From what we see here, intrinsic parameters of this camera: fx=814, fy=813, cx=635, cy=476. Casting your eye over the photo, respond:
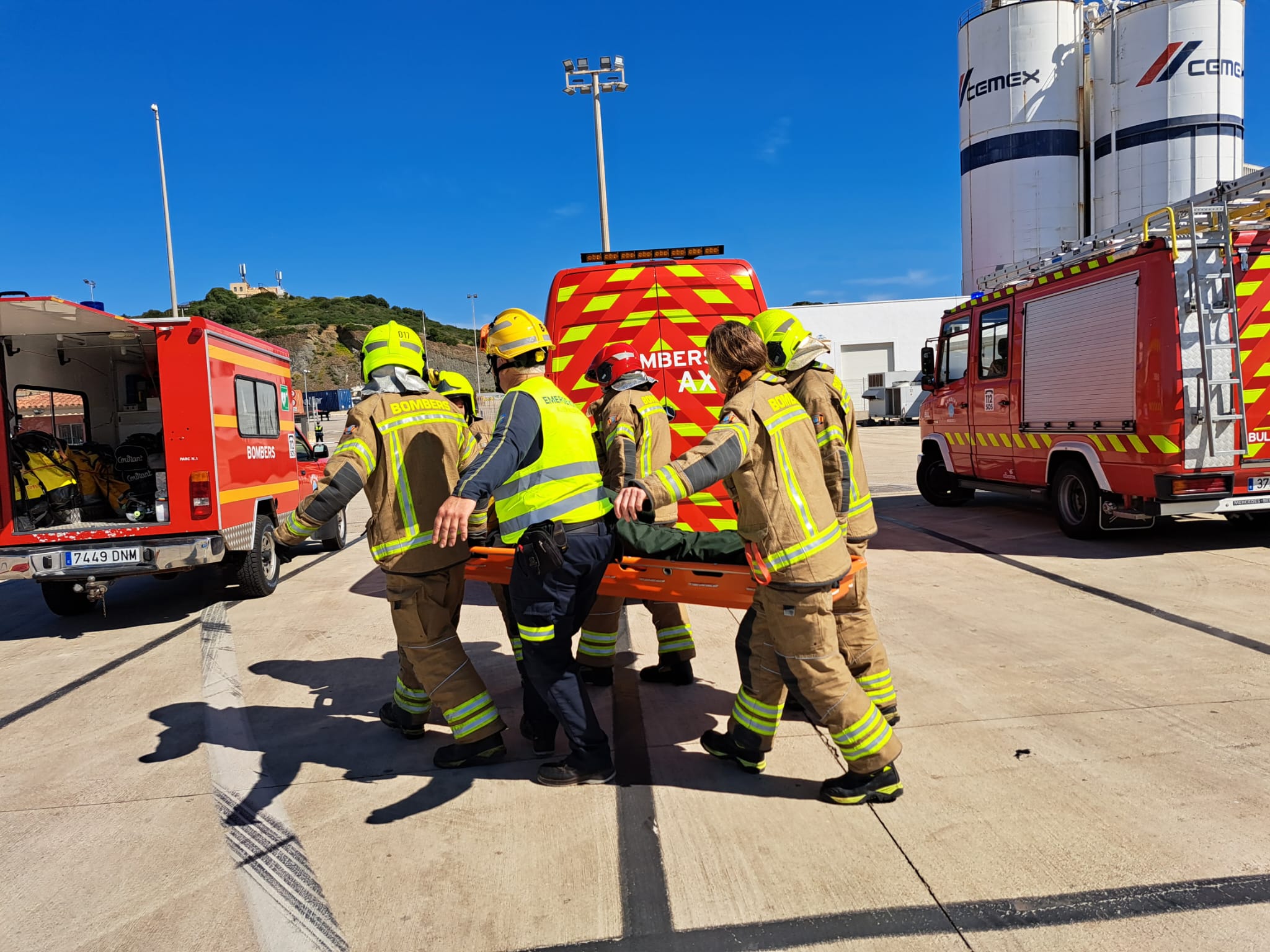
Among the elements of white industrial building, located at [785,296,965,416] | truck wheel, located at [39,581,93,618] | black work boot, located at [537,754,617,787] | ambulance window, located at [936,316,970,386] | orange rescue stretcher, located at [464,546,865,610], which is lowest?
black work boot, located at [537,754,617,787]

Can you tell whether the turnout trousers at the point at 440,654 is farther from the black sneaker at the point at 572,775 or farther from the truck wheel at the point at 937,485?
the truck wheel at the point at 937,485

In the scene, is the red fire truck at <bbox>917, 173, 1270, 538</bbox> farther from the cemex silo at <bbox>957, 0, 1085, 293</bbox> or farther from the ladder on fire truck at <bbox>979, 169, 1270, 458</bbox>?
the cemex silo at <bbox>957, 0, 1085, 293</bbox>

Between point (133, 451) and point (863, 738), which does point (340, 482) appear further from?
point (133, 451)

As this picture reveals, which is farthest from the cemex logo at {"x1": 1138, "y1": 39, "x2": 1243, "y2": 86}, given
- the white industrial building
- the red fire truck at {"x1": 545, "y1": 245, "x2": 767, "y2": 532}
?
the red fire truck at {"x1": 545, "y1": 245, "x2": 767, "y2": 532}

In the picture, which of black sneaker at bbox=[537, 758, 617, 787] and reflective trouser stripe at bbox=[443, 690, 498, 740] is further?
reflective trouser stripe at bbox=[443, 690, 498, 740]

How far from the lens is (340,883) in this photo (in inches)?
115

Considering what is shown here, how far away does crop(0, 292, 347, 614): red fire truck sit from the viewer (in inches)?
258

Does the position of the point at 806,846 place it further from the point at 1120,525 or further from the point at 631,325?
the point at 1120,525

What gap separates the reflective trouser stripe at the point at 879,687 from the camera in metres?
3.89

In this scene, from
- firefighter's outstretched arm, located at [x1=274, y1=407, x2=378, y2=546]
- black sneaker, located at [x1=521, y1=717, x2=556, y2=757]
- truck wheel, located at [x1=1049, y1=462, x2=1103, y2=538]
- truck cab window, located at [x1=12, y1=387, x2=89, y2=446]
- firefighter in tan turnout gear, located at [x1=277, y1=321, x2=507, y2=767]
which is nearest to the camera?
firefighter's outstretched arm, located at [x1=274, y1=407, x2=378, y2=546]

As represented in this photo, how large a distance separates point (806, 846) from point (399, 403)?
258 centimetres

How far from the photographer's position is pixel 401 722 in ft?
13.8

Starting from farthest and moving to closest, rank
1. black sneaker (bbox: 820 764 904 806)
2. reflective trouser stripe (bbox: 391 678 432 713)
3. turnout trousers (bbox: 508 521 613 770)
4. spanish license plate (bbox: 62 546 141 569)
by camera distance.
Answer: spanish license plate (bbox: 62 546 141 569) < reflective trouser stripe (bbox: 391 678 432 713) < turnout trousers (bbox: 508 521 613 770) < black sneaker (bbox: 820 764 904 806)

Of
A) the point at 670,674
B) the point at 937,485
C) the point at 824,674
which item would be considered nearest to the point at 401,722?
the point at 670,674
